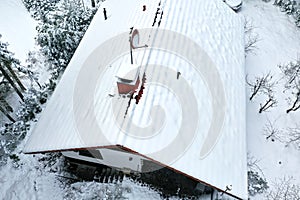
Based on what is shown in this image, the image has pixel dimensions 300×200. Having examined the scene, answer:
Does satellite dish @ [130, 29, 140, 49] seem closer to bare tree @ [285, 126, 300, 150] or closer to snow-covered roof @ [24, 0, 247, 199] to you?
snow-covered roof @ [24, 0, 247, 199]

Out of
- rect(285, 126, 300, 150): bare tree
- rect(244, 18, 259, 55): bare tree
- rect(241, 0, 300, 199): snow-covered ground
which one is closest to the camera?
rect(241, 0, 300, 199): snow-covered ground

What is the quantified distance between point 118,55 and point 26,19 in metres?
18.9

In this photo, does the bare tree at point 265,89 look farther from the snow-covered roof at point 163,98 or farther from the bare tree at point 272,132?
the snow-covered roof at point 163,98

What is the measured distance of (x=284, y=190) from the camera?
49.6ft

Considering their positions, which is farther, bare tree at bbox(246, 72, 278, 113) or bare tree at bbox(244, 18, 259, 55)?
bare tree at bbox(244, 18, 259, 55)

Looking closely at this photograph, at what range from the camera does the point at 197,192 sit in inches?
570

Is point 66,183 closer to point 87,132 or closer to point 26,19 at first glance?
point 87,132

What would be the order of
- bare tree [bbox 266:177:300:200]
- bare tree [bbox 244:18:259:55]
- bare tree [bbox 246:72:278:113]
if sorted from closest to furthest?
1. bare tree [bbox 266:177:300:200]
2. bare tree [bbox 246:72:278:113]
3. bare tree [bbox 244:18:259:55]

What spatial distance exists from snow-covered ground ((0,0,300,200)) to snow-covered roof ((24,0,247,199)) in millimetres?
3466

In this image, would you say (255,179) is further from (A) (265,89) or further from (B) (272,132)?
(A) (265,89)

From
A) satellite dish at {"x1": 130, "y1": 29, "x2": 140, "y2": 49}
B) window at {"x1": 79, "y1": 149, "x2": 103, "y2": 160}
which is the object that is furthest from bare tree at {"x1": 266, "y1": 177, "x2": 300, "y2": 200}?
satellite dish at {"x1": 130, "y1": 29, "x2": 140, "y2": 49}

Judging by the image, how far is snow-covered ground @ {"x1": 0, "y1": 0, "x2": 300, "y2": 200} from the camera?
14797 mm

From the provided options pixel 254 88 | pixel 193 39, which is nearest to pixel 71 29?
pixel 193 39

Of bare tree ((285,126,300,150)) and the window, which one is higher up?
bare tree ((285,126,300,150))
